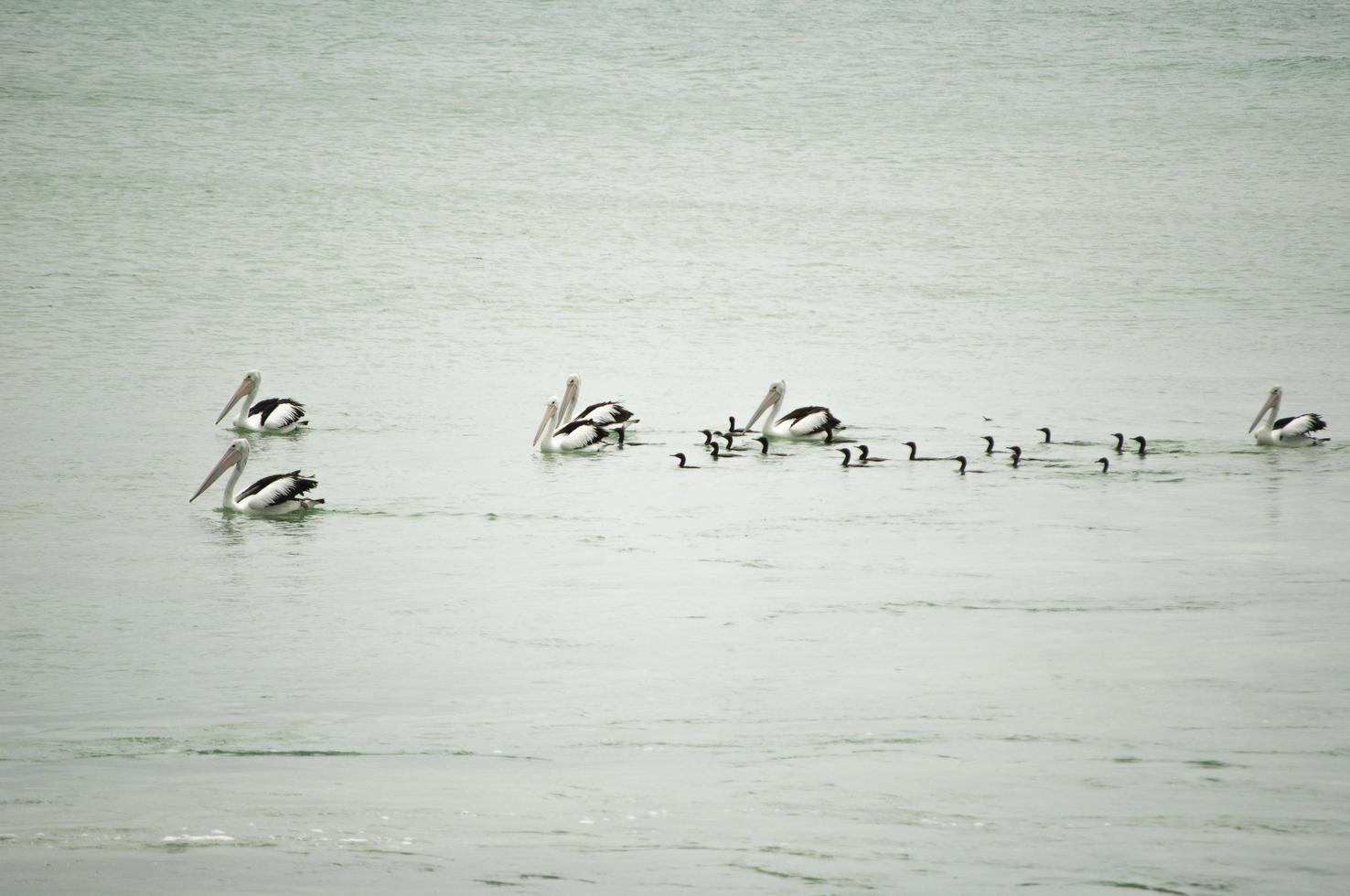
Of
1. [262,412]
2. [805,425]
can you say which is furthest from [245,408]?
[805,425]

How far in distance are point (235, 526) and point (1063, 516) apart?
14.3ft

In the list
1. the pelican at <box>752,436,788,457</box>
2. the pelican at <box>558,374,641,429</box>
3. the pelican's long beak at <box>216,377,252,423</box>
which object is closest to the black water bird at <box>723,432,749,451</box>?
the pelican at <box>752,436,788,457</box>

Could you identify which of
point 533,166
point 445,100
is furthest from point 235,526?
point 445,100

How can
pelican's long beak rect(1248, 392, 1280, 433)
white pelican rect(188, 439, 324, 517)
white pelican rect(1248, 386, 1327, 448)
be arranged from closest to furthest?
1. white pelican rect(188, 439, 324, 517)
2. white pelican rect(1248, 386, 1327, 448)
3. pelican's long beak rect(1248, 392, 1280, 433)

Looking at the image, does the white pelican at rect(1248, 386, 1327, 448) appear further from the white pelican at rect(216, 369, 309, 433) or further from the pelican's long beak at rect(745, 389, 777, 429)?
the white pelican at rect(216, 369, 309, 433)

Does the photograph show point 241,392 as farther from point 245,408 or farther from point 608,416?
point 608,416

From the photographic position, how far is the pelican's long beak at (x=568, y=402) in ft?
41.1

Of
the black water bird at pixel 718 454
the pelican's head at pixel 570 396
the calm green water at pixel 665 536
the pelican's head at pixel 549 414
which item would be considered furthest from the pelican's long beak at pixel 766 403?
the pelican's head at pixel 549 414

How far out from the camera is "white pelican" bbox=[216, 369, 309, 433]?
461 inches

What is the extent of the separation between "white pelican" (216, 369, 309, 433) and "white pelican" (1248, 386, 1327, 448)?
21.5ft

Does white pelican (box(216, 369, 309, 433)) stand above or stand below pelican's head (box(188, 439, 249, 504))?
above

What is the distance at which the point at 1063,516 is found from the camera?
9219mm

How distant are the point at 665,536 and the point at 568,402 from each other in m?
4.00

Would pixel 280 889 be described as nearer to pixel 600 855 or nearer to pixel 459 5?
pixel 600 855
